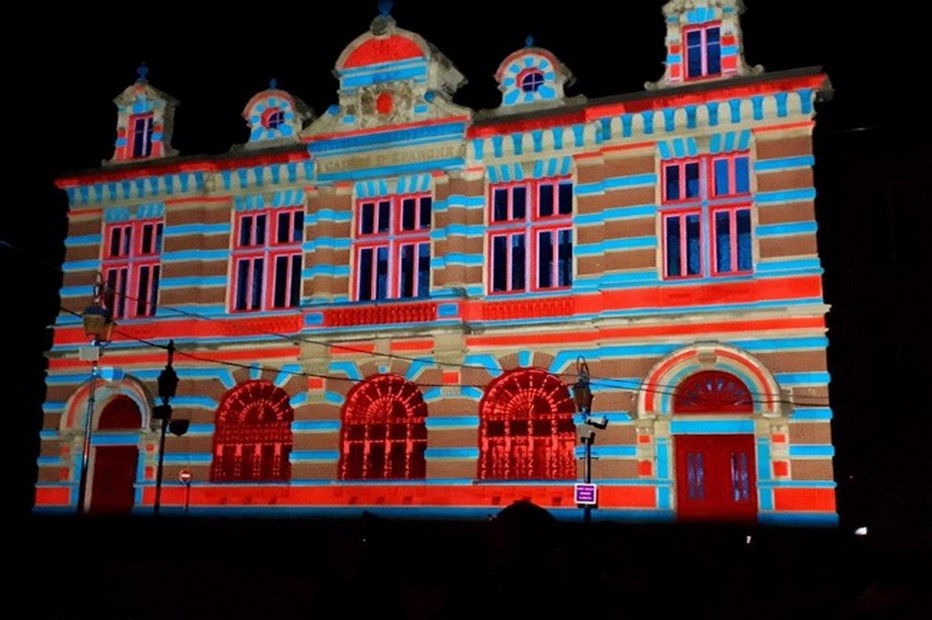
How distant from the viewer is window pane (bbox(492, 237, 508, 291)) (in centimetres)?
2338

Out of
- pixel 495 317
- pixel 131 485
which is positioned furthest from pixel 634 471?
pixel 131 485

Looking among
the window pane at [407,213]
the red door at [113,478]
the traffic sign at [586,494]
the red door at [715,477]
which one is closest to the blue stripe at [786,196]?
the red door at [715,477]

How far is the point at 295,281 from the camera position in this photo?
83.3ft

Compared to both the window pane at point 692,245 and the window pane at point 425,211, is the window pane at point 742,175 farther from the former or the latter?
the window pane at point 425,211

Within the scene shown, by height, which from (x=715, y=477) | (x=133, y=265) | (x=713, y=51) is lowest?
(x=715, y=477)

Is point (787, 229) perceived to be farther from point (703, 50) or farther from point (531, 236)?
point (531, 236)

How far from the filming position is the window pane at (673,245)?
2183 centimetres

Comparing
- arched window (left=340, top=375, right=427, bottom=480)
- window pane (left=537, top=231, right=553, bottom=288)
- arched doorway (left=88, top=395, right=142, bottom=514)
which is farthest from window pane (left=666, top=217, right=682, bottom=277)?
arched doorway (left=88, top=395, right=142, bottom=514)

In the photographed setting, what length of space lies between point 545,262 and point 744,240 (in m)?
4.54

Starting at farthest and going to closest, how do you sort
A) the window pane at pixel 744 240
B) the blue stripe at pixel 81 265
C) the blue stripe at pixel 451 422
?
the blue stripe at pixel 81 265, the blue stripe at pixel 451 422, the window pane at pixel 744 240

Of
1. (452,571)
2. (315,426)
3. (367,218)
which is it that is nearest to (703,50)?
(367,218)

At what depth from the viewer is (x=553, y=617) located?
409 centimetres

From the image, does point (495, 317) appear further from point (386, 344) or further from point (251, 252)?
point (251, 252)

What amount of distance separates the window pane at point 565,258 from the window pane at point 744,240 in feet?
12.4
